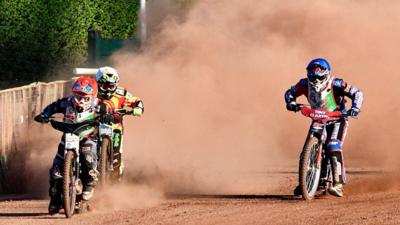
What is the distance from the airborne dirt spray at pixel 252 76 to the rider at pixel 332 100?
4.61 m

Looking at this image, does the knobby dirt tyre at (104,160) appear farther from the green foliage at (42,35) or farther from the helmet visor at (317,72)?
the green foliage at (42,35)

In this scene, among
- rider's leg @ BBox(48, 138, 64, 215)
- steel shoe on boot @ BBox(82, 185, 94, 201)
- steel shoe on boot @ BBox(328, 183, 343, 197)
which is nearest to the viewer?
rider's leg @ BBox(48, 138, 64, 215)

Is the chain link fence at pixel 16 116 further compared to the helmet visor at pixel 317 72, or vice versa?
the chain link fence at pixel 16 116

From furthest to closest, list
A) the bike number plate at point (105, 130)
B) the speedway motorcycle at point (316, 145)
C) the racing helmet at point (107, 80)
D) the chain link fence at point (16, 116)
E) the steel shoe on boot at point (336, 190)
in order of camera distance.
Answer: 1. the chain link fence at point (16, 116)
2. the racing helmet at point (107, 80)
3. the bike number plate at point (105, 130)
4. the steel shoe on boot at point (336, 190)
5. the speedway motorcycle at point (316, 145)

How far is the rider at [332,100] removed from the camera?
14727 mm

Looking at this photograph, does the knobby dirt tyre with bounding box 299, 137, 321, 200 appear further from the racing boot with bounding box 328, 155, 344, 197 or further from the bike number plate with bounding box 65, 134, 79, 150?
the bike number plate with bounding box 65, 134, 79, 150

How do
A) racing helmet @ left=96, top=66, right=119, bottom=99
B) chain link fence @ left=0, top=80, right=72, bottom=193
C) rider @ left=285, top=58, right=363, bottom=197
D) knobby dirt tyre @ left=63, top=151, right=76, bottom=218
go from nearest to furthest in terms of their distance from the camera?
knobby dirt tyre @ left=63, top=151, right=76, bottom=218 → rider @ left=285, top=58, right=363, bottom=197 → racing helmet @ left=96, top=66, right=119, bottom=99 → chain link fence @ left=0, top=80, right=72, bottom=193

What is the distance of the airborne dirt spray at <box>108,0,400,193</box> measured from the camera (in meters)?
20.9

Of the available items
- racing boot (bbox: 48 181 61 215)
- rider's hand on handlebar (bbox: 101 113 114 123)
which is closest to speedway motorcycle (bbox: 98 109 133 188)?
rider's hand on handlebar (bbox: 101 113 114 123)

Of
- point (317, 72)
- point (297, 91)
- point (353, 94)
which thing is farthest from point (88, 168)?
point (353, 94)

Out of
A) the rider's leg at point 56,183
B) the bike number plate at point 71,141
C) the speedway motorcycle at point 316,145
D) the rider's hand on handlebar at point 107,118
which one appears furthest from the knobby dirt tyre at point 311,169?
the rider's leg at point 56,183

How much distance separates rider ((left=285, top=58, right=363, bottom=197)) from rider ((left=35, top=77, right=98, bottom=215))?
254 centimetres

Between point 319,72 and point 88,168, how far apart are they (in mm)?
3057

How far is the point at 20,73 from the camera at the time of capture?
32562 millimetres
